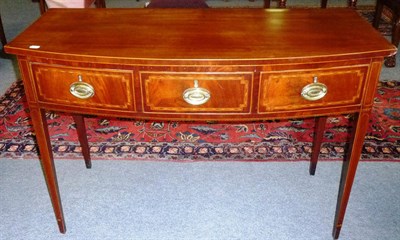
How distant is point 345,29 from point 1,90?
273cm

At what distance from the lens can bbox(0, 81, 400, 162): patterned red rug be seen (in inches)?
104

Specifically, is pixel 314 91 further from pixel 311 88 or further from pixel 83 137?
pixel 83 137

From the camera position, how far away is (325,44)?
63.8 inches

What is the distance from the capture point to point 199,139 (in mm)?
2797

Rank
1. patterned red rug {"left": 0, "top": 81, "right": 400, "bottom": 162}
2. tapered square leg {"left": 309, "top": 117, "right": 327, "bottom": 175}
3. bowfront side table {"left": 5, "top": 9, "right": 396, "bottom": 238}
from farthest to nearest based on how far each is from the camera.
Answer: patterned red rug {"left": 0, "top": 81, "right": 400, "bottom": 162}
tapered square leg {"left": 309, "top": 117, "right": 327, "bottom": 175}
bowfront side table {"left": 5, "top": 9, "right": 396, "bottom": 238}

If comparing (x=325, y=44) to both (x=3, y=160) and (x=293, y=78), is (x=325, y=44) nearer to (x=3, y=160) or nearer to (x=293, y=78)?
(x=293, y=78)

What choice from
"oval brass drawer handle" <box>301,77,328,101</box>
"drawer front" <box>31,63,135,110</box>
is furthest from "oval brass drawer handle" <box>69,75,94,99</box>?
"oval brass drawer handle" <box>301,77,328,101</box>

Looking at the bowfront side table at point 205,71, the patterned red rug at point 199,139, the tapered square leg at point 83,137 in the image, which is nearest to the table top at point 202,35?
the bowfront side table at point 205,71

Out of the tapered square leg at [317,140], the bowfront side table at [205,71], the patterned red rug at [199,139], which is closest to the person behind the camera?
the bowfront side table at [205,71]

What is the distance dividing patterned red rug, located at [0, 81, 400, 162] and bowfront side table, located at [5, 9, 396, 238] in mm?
903

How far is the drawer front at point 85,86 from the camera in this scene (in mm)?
1592

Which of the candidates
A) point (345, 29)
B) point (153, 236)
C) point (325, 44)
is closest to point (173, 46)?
point (325, 44)

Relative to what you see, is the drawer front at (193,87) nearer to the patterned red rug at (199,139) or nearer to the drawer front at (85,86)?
the drawer front at (85,86)

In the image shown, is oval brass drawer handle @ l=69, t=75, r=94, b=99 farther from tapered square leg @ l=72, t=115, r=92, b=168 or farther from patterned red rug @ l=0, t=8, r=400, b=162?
patterned red rug @ l=0, t=8, r=400, b=162
